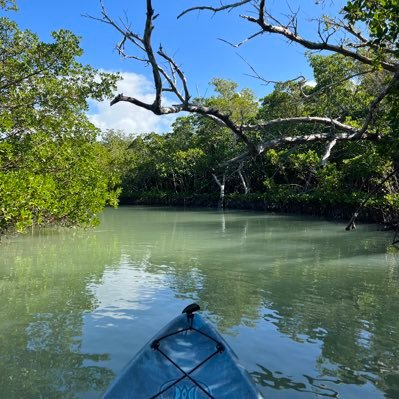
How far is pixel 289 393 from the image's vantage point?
4402 mm

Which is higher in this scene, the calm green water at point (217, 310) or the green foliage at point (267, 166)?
the green foliage at point (267, 166)

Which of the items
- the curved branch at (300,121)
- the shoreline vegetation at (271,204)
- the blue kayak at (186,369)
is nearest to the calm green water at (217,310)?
the blue kayak at (186,369)

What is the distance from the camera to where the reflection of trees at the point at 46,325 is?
4628 mm

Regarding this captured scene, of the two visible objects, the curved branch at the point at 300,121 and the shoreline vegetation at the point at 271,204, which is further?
the shoreline vegetation at the point at 271,204

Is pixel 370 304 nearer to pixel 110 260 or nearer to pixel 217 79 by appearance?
pixel 110 260

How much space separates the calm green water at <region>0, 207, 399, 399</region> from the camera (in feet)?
15.7

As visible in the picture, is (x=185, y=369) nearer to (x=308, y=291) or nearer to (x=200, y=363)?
(x=200, y=363)

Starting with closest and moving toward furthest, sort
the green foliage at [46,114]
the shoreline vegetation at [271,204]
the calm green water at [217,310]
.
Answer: the calm green water at [217,310]
the green foliage at [46,114]
the shoreline vegetation at [271,204]

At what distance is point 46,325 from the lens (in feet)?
21.2

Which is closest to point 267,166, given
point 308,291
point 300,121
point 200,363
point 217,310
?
point 308,291

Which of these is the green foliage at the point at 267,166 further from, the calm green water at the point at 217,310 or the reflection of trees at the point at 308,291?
the calm green water at the point at 217,310

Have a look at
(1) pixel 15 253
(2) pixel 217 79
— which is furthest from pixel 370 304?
(2) pixel 217 79

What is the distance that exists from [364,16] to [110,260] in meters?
9.32

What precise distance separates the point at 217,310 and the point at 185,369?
348 cm
